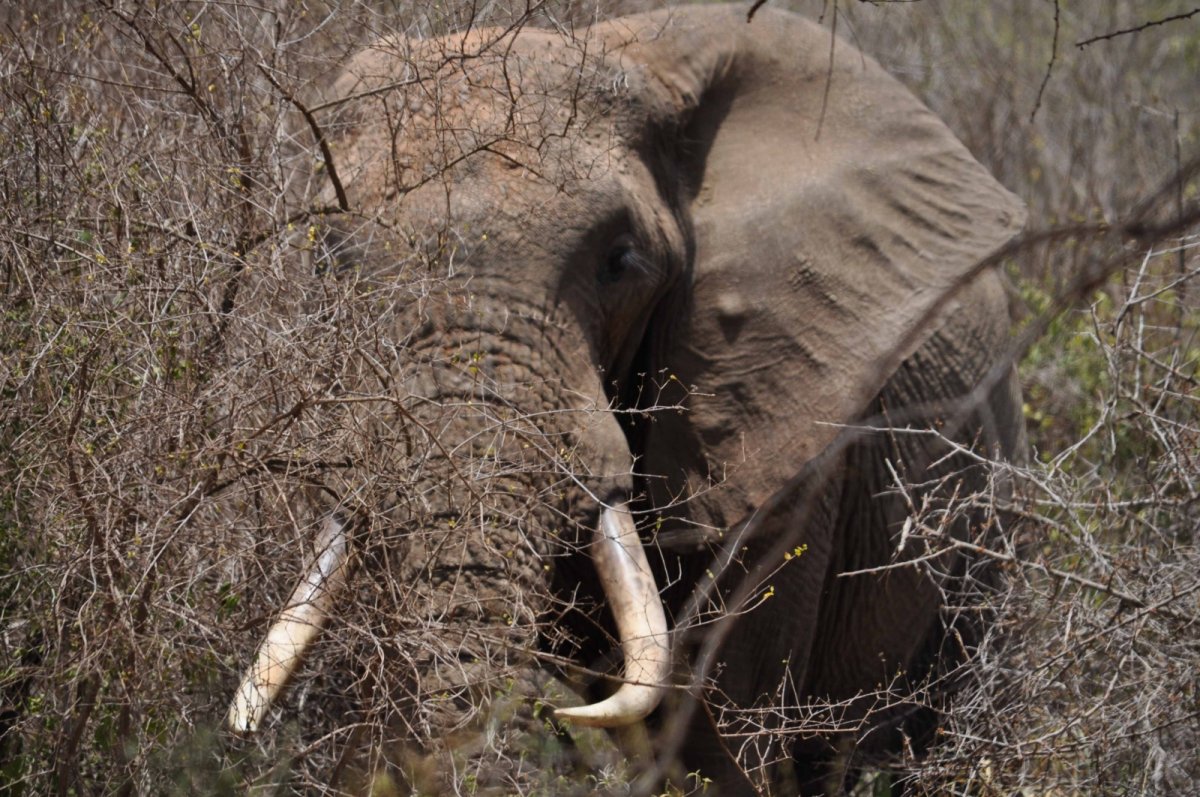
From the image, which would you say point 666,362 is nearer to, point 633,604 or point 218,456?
point 633,604

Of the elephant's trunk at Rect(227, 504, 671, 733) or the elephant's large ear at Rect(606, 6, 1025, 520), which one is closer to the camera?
the elephant's trunk at Rect(227, 504, 671, 733)

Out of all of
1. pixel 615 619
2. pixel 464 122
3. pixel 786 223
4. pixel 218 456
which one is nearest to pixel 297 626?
pixel 218 456

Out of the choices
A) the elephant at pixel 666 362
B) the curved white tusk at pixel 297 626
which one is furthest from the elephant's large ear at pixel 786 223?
the curved white tusk at pixel 297 626

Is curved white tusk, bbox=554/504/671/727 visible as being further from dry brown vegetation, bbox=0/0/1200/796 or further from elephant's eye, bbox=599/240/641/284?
elephant's eye, bbox=599/240/641/284

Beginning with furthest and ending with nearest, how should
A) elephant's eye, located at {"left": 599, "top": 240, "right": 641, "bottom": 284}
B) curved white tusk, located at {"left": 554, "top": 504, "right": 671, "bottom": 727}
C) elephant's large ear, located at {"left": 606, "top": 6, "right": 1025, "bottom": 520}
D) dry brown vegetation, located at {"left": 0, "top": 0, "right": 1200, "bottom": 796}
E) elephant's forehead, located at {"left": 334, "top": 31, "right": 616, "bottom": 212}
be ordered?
1. elephant's large ear, located at {"left": 606, "top": 6, "right": 1025, "bottom": 520}
2. elephant's eye, located at {"left": 599, "top": 240, "right": 641, "bottom": 284}
3. elephant's forehead, located at {"left": 334, "top": 31, "right": 616, "bottom": 212}
4. curved white tusk, located at {"left": 554, "top": 504, "right": 671, "bottom": 727}
5. dry brown vegetation, located at {"left": 0, "top": 0, "right": 1200, "bottom": 796}

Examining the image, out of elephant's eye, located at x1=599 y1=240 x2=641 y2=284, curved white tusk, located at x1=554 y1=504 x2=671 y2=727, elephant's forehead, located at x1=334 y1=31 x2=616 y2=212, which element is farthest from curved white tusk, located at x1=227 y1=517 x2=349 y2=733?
elephant's eye, located at x1=599 y1=240 x2=641 y2=284

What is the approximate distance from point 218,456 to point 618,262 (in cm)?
112

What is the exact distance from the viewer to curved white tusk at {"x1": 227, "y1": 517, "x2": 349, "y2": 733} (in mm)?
3256

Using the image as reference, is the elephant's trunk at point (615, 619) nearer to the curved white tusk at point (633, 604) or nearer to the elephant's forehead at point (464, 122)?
the curved white tusk at point (633, 604)

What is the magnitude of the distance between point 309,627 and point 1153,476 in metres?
2.20

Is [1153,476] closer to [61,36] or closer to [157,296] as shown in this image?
[157,296]

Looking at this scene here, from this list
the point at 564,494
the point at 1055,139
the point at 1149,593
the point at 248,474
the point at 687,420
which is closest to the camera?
the point at 248,474

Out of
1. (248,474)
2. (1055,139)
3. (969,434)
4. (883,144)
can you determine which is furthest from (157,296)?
(1055,139)

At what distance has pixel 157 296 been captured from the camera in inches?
130
